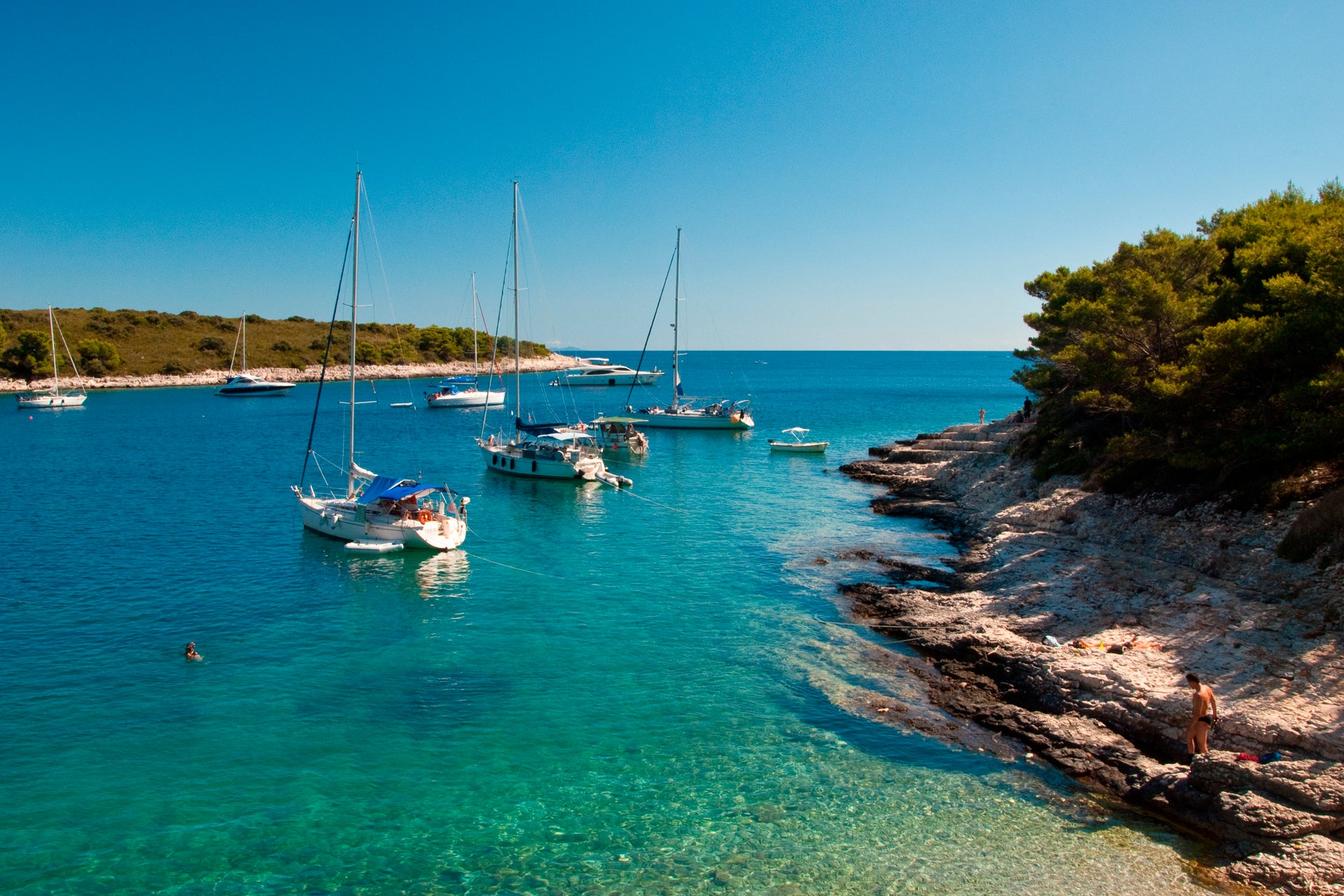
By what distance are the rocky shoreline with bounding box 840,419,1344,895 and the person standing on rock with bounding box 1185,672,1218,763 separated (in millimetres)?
307

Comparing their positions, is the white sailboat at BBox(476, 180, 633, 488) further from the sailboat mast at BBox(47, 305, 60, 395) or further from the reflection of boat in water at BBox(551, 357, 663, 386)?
the reflection of boat in water at BBox(551, 357, 663, 386)

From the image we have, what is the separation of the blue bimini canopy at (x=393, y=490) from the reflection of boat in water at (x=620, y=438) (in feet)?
98.8

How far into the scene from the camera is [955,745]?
17.5m

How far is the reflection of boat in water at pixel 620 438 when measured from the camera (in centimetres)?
6662

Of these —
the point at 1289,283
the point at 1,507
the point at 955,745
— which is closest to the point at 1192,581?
the point at 1289,283

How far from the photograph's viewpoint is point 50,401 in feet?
327

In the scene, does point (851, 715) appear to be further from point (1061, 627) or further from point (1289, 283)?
point (1289, 283)

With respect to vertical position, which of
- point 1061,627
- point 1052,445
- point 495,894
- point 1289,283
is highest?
point 1289,283

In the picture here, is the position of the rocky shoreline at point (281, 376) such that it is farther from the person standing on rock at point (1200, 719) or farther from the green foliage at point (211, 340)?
the person standing on rock at point (1200, 719)

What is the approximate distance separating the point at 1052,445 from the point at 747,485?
19041 millimetres

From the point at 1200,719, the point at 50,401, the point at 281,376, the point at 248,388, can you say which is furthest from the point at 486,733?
the point at 281,376

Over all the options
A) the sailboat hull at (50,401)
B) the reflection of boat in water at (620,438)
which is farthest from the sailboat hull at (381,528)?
the sailboat hull at (50,401)

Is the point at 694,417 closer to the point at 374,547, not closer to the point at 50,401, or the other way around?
the point at 374,547

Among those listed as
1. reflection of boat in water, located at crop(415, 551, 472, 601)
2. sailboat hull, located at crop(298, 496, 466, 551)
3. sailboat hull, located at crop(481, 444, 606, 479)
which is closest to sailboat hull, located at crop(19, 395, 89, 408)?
sailboat hull, located at crop(481, 444, 606, 479)
